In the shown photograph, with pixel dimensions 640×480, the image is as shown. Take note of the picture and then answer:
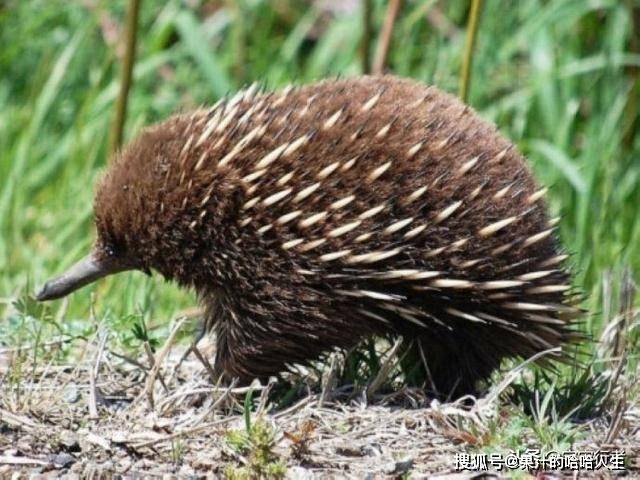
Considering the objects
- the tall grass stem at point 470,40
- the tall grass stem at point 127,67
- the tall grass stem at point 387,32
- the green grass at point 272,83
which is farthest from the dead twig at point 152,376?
the tall grass stem at point 387,32

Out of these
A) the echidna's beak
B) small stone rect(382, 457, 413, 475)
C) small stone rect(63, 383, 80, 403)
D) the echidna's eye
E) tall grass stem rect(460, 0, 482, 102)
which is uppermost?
tall grass stem rect(460, 0, 482, 102)

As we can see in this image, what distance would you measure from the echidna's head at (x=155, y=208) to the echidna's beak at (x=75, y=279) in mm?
45

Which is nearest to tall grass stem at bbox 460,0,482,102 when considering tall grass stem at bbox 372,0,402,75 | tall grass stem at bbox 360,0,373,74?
tall grass stem at bbox 372,0,402,75

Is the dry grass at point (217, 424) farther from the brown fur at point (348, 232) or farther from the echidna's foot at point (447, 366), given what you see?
the brown fur at point (348, 232)

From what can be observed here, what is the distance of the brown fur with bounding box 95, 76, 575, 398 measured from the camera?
164 inches

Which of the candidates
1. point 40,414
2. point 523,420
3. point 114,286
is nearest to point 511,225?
point 523,420

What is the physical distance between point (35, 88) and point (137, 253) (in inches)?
146

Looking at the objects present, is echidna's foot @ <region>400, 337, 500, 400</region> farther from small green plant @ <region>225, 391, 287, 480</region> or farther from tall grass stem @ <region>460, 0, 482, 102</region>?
tall grass stem @ <region>460, 0, 482, 102</region>

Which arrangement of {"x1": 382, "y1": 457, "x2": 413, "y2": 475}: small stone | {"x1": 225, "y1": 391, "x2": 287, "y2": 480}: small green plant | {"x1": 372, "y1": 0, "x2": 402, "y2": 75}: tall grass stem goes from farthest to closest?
1. {"x1": 372, "y1": 0, "x2": 402, "y2": 75}: tall grass stem
2. {"x1": 382, "y1": 457, "x2": 413, "y2": 475}: small stone
3. {"x1": 225, "y1": 391, "x2": 287, "y2": 480}: small green plant

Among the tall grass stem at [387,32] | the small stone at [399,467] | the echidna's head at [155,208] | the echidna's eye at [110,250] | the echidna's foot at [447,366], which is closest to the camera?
the small stone at [399,467]

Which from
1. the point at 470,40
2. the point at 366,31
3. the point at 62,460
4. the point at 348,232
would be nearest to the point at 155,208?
the point at 348,232

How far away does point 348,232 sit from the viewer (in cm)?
416

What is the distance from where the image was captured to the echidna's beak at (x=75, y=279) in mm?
4699

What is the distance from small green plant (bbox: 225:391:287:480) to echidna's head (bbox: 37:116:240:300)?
749mm
